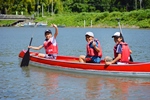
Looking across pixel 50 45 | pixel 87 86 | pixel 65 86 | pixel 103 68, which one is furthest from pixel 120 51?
pixel 50 45

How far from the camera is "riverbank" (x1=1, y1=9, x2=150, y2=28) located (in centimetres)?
6956

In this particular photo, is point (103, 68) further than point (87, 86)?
Yes

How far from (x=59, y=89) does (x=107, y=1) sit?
77866 millimetres

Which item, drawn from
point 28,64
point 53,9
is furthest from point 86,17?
point 28,64

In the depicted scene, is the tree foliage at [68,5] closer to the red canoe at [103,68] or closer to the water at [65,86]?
the red canoe at [103,68]

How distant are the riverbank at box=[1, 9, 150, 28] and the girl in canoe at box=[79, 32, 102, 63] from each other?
178 feet

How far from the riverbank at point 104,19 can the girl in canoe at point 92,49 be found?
5411 centimetres

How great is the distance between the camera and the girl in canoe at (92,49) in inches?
550

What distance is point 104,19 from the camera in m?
73.1

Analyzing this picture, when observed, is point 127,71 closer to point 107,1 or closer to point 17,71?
point 17,71

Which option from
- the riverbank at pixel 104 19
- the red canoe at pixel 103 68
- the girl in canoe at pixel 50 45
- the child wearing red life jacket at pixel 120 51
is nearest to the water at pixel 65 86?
the red canoe at pixel 103 68

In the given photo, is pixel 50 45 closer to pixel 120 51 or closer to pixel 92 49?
pixel 92 49

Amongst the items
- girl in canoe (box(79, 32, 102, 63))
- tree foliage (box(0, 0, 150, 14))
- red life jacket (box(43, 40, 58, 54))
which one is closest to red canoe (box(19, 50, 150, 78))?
girl in canoe (box(79, 32, 102, 63))

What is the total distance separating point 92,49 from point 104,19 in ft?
194
